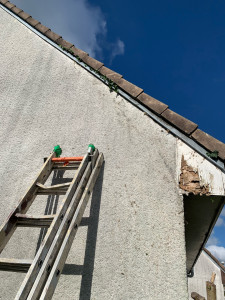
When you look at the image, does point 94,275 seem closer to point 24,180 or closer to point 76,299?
point 76,299

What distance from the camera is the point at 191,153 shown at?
2.72 meters

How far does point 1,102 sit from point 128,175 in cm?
272

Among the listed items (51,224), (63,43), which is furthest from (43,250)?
(63,43)

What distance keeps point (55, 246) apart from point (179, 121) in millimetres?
2026

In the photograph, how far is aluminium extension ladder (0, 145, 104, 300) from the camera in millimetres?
1640

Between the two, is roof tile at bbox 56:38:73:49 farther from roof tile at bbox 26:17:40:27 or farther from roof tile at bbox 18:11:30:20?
roof tile at bbox 18:11:30:20

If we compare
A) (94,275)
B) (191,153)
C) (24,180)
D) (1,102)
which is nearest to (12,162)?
(24,180)

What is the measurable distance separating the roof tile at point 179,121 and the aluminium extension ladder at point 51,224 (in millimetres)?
1000

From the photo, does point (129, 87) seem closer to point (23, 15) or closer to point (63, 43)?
point (63, 43)

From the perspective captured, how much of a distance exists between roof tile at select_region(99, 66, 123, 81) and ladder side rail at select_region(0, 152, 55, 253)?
1551 mm

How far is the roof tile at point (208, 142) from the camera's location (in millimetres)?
2605

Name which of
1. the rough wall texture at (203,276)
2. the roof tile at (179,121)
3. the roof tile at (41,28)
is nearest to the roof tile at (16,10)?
the roof tile at (41,28)

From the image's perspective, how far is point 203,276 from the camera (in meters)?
13.3

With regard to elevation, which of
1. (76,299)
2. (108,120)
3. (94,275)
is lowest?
(76,299)
